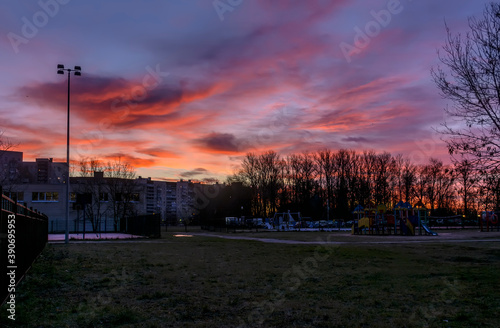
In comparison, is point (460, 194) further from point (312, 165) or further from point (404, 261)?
point (312, 165)

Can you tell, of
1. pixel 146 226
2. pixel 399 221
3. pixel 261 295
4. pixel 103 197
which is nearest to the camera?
pixel 261 295

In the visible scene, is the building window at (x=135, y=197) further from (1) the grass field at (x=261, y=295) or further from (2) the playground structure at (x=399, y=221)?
(1) the grass field at (x=261, y=295)

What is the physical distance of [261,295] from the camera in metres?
8.67

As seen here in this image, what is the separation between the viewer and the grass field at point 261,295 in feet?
21.6

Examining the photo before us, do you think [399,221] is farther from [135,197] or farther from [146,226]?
[135,197]

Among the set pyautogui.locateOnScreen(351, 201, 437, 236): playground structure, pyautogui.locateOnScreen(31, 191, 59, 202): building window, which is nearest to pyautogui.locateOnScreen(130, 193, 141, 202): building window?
pyautogui.locateOnScreen(31, 191, 59, 202): building window

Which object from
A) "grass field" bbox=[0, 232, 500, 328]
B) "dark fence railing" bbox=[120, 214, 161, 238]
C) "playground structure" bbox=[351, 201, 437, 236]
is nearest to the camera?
"grass field" bbox=[0, 232, 500, 328]

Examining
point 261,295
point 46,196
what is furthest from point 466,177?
point 46,196

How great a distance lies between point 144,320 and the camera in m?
6.60

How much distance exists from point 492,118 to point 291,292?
9761 millimetres

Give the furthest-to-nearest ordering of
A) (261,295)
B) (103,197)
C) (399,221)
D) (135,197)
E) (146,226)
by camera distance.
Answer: (135,197), (103,197), (399,221), (146,226), (261,295)

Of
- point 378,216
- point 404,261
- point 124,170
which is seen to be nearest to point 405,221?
point 378,216

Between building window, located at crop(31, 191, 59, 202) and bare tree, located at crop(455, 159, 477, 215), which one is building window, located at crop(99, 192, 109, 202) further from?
bare tree, located at crop(455, 159, 477, 215)

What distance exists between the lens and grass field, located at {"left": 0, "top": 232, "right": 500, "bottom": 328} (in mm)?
6570
